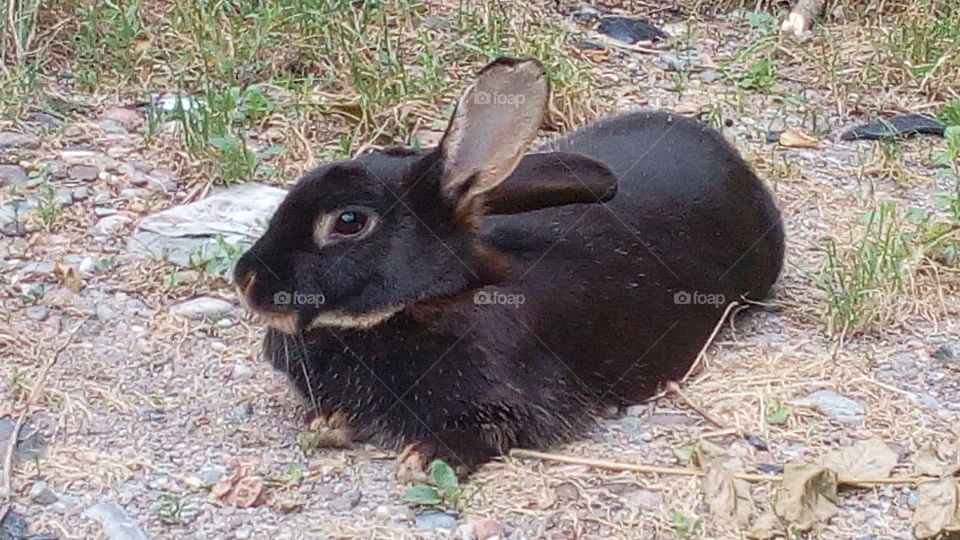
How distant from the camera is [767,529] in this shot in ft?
11.5

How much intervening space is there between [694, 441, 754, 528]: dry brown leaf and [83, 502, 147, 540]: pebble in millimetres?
1192

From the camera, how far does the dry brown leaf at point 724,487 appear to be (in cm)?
357

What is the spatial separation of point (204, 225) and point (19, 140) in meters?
0.85

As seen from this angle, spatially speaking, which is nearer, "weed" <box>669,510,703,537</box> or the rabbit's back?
"weed" <box>669,510,703,537</box>

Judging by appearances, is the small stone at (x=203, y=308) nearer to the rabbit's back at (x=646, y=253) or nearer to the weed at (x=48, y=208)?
the weed at (x=48, y=208)

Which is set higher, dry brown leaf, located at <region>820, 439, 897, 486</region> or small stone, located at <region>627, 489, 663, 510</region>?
dry brown leaf, located at <region>820, 439, 897, 486</region>

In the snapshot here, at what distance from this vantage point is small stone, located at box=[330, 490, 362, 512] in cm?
358

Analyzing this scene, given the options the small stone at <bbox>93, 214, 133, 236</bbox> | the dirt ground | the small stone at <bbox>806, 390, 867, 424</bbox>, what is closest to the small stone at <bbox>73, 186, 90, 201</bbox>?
the dirt ground

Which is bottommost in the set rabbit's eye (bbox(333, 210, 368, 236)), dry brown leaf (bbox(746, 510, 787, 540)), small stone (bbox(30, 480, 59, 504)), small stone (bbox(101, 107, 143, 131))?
small stone (bbox(101, 107, 143, 131))

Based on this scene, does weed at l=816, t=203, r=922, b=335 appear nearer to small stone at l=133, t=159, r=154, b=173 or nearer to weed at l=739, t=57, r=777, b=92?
weed at l=739, t=57, r=777, b=92

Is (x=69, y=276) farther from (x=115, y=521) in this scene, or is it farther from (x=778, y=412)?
(x=778, y=412)

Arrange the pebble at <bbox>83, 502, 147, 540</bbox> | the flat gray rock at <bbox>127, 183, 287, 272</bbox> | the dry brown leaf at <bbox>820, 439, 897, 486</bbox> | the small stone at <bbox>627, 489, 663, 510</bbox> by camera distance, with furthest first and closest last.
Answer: the flat gray rock at <bbox>127, 183, 287, 272</bbox>
the dry brown leaf at <bbox>820, 439, 897, 486</bbox>
the small stone at <bbox>627, 489, 663, 510</bbox>
the pebble at <bbox>83, 502, 147, 540</bbox>

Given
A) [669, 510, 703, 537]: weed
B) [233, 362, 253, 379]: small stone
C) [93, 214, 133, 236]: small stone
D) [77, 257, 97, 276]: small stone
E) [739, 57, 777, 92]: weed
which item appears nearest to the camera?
[669, 510, 703, 537]: weed

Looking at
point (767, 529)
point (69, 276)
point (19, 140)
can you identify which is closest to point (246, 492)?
point (767, 529)
